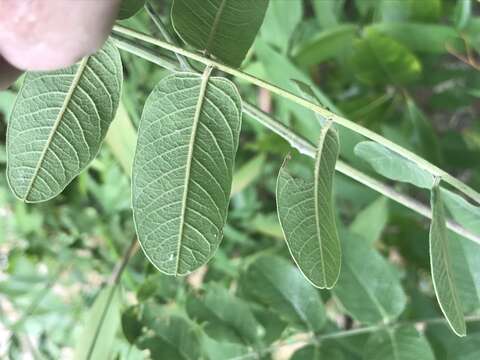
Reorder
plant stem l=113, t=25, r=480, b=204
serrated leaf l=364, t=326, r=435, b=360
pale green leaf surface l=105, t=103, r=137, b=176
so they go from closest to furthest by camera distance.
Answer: plant stem l=113, t=25, r=480, b=204
serrated leaf l=364, t=326, r=435, b=360
pale green leaf surface l=105, t=103, r=137, b=176

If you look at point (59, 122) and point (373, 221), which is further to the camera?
point (373, 221)

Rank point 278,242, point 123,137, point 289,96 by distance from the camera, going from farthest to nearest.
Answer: point 278,242 < point 123,137 < point 289,96

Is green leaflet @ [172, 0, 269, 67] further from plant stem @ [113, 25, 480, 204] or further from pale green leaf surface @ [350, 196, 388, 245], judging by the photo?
pale green leaf surface @ [350, 196, 388, 245]

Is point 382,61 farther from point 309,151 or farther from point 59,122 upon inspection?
point 59,122

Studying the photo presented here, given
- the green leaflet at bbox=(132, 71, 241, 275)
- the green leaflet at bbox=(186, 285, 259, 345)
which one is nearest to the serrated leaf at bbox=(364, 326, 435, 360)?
the green leaflet at bbox=(186, 285, 259, 345)

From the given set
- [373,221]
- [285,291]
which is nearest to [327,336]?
[285,291]

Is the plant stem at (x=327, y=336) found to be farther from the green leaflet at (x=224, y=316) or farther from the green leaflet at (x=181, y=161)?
the green leaflet at (x=181, y=161)
